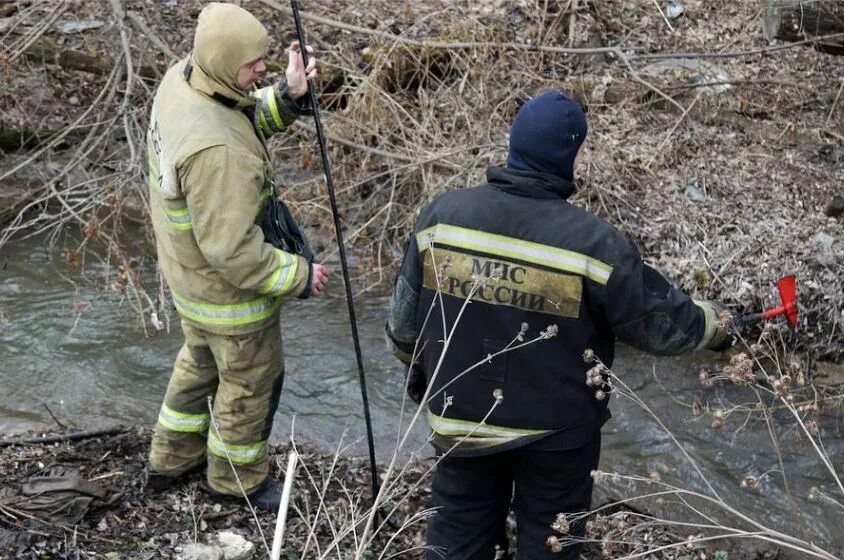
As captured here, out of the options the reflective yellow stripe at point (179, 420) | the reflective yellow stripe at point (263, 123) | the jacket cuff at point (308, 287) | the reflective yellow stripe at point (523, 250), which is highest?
the reflective yellow stripe at point (263, 123)

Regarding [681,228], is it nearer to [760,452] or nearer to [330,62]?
[760,452]

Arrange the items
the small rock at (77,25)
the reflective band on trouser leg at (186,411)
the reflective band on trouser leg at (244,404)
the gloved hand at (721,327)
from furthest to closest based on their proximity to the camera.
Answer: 1. the small rock at (77,25)
2. the reflective band on trouser leg at (186,411)
3. the reflective band on trouser leg at (244,404)
4. the gloved hand at (721,327)

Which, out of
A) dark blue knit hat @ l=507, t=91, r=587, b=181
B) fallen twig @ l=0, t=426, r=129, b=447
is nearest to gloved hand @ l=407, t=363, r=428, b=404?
dark blue knit hat @ l=507, t=91, r=587, b=181

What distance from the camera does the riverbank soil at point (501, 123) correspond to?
5844mm

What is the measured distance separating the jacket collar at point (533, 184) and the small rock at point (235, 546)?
5.66 feet

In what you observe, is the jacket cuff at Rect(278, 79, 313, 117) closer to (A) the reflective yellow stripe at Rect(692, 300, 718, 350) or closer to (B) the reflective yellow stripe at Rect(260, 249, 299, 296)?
(B) the reflective yellow stripe at Rect(260, 249, 299, 296)

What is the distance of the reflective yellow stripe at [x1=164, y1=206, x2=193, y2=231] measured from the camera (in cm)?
358

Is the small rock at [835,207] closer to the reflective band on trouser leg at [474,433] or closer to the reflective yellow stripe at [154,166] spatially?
the reflective band on trouser leg at [474,433]

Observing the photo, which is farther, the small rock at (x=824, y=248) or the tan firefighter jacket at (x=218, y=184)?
the small rock at (x=824, y=248)

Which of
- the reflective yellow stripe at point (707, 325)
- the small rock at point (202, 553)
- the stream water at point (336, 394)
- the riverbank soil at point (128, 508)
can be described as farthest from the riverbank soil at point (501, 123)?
the reflective yellow stripe at point (707, 325)

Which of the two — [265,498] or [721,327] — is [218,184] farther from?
[721,327]

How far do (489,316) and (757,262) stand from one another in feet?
10.6

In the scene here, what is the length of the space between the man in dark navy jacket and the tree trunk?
3.38 m

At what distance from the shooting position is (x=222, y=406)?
12.7ft
